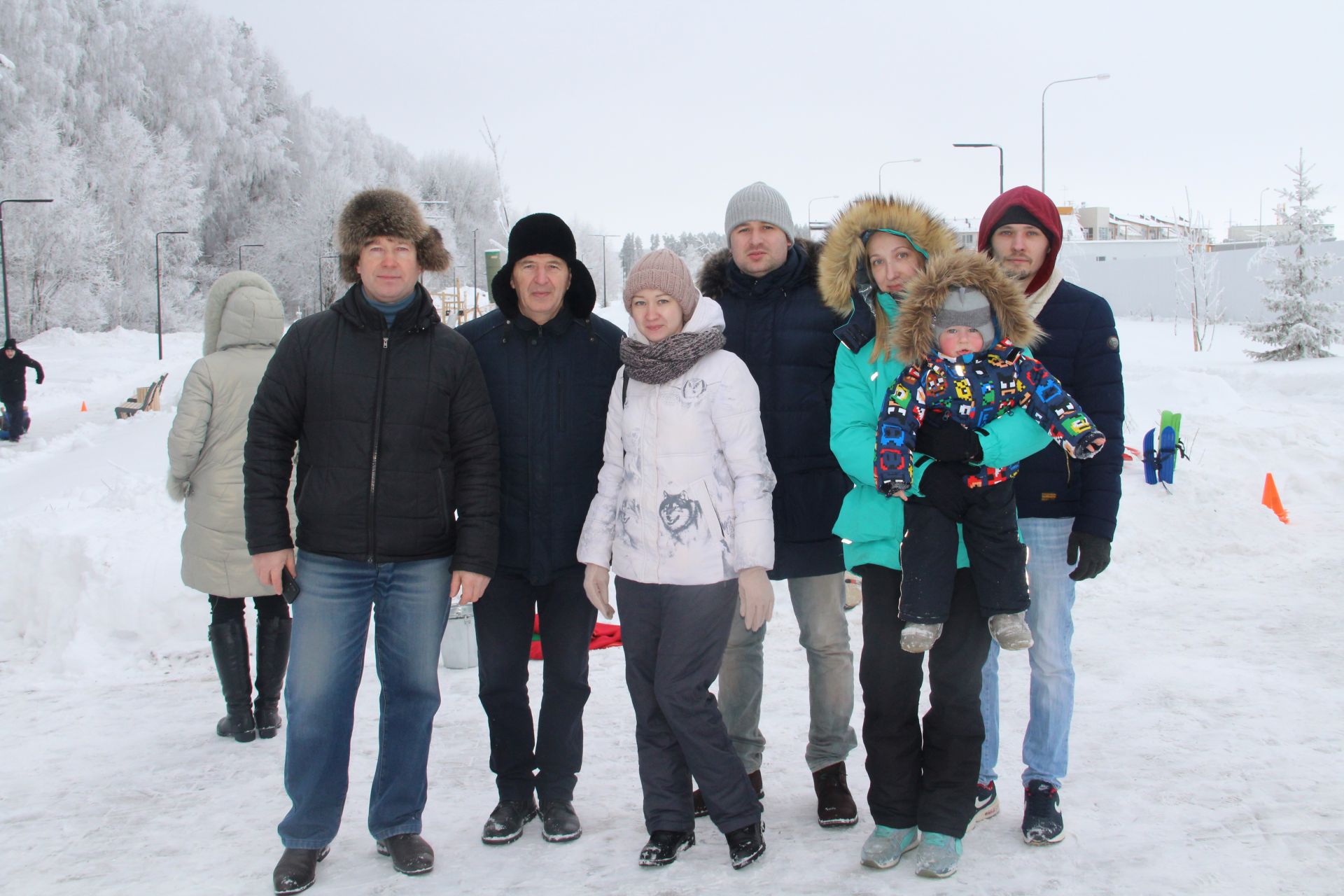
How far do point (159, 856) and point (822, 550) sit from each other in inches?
98.9

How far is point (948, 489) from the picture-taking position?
292cm

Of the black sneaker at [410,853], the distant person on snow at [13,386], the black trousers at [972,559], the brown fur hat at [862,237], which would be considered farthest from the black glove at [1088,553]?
the distant person on snow at [13,386]

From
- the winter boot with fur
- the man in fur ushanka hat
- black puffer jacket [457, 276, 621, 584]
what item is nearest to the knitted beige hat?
black puffer jacket [457, 276, 621, 584]

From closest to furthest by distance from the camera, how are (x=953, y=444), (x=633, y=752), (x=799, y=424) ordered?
(x=953, y=444) → (x=799, y=424) → (x=633, y=752)

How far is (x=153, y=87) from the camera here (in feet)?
172

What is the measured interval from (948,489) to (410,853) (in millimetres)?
2097

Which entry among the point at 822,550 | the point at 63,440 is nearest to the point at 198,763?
Answer: the point at 822,550

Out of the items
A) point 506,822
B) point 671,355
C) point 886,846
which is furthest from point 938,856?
point 671,355

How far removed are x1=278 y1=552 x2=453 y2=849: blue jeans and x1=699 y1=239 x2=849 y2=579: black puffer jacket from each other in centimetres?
125

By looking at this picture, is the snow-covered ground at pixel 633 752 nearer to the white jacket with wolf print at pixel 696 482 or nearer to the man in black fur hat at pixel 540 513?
the man in black fur hat at pixel 540 513

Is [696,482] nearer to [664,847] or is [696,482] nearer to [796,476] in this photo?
[796,476]

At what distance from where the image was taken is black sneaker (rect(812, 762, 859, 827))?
11.0 feet

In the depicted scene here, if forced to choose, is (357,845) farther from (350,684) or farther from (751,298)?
(751,298)

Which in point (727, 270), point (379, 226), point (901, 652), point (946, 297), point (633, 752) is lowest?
point (633, 752)
